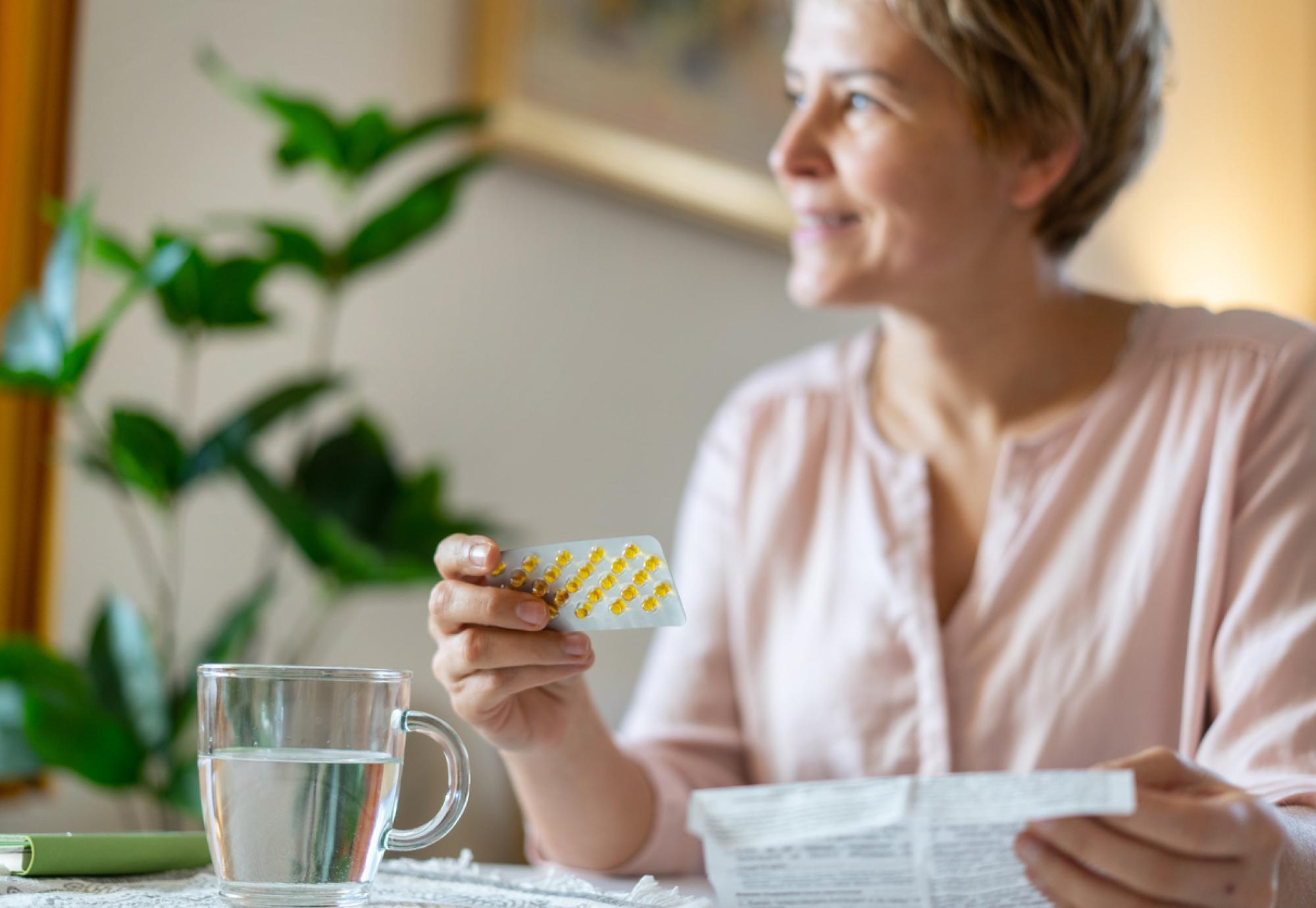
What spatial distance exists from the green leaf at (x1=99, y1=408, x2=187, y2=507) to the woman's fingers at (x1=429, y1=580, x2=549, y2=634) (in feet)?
2.41

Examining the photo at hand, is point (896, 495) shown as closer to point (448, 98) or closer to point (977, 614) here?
point (977, 614)

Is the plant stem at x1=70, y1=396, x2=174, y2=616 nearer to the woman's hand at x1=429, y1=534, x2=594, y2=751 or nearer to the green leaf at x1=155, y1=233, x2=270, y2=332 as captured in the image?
the green leaf at x1=155, y1=233, x2=270, y2=332

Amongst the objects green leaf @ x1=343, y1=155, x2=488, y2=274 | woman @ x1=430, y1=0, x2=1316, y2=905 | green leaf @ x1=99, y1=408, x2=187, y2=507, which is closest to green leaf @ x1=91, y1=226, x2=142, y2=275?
green leaf @ x1=99, y1=408, x2=187, y2=507

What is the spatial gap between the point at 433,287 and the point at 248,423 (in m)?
0.57

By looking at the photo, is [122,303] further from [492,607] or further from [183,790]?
[492,607]

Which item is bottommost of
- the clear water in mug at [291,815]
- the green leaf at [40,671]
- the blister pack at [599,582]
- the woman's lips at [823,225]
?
the green leaf at [40,671]

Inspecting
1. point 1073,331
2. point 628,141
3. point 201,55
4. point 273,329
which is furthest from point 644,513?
point 1073,331

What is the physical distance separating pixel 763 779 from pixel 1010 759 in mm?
226

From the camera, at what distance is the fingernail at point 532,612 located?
25.2 inches

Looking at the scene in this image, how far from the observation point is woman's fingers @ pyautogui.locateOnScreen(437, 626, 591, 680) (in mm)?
669

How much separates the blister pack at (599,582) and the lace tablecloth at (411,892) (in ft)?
0.41

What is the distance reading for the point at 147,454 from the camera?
4.32 feet

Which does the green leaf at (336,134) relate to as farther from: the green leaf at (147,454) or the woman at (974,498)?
the woman at (974,498)

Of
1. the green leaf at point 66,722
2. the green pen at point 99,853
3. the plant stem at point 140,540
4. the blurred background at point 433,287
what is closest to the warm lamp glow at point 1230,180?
the blurred background at point 433,287
